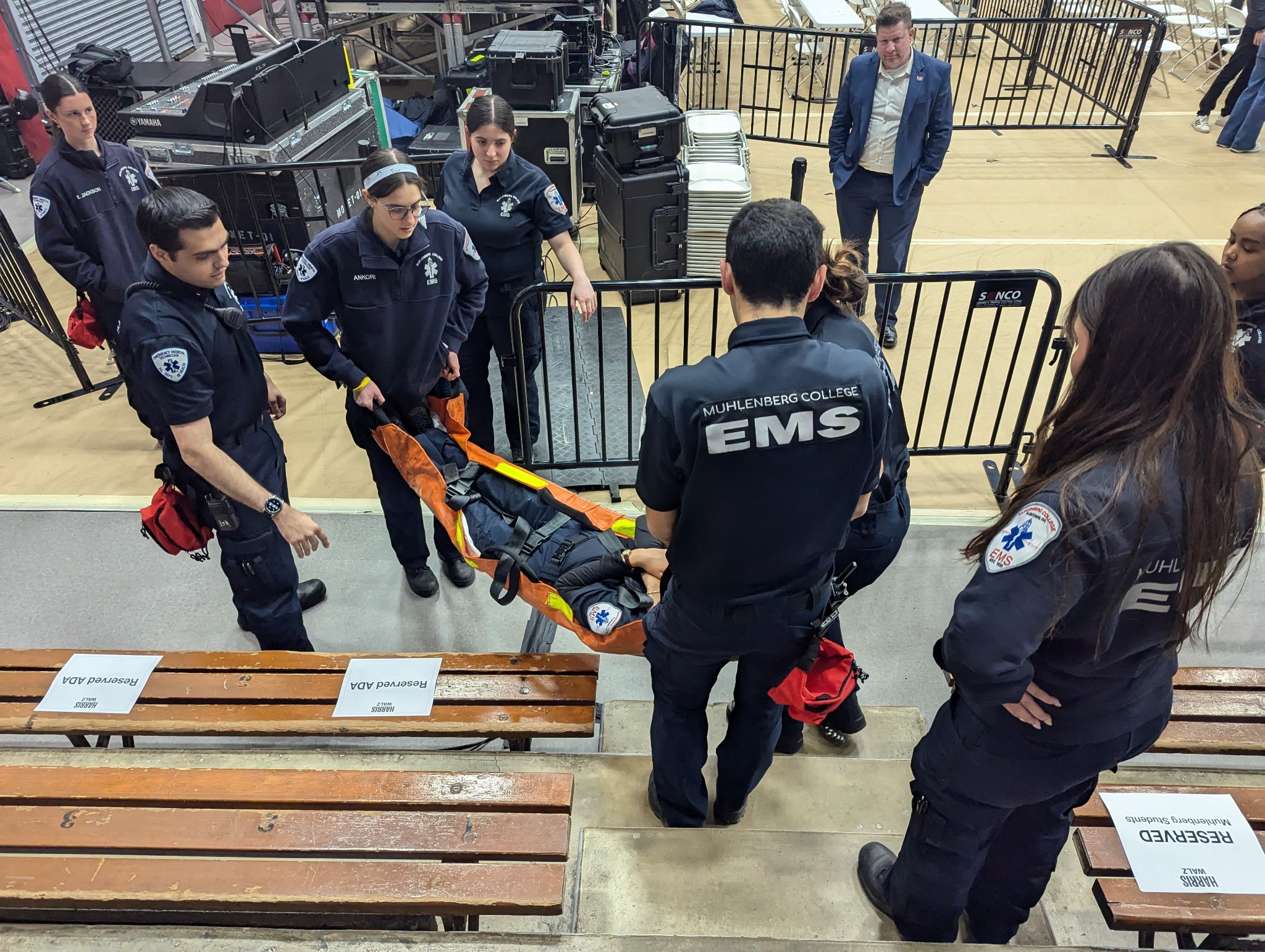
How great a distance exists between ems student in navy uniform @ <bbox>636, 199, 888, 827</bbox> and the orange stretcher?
2.33 ft

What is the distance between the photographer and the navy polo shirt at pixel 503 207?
12.1ft

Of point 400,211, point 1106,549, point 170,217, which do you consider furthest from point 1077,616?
point 170,217

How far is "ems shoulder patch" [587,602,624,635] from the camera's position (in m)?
2.60

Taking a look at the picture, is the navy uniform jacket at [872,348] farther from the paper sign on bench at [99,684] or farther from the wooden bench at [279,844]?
the paper sign on bench at [99,684]

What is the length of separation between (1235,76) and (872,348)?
10020 millimetres

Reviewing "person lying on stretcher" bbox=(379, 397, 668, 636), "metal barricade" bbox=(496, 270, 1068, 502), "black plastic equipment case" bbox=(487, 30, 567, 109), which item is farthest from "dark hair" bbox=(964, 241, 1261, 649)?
"black plastic equipment case" bbox=(487, 30, 567, 109)

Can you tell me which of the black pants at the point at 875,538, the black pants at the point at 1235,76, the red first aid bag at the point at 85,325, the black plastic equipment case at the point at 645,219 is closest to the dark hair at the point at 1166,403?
the black pants at the point at 875,538

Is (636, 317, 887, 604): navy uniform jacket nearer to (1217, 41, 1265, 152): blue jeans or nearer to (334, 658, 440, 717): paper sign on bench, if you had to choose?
(334, 658, 440, 717): paper sign on bench

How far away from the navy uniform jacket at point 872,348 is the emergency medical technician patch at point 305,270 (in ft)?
5.89

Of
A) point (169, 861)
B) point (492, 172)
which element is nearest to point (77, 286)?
point (492, 172)

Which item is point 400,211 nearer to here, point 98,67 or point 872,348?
point 872,348

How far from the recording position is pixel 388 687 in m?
2.55

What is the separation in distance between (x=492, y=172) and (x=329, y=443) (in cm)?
192

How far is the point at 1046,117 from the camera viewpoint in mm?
9391
